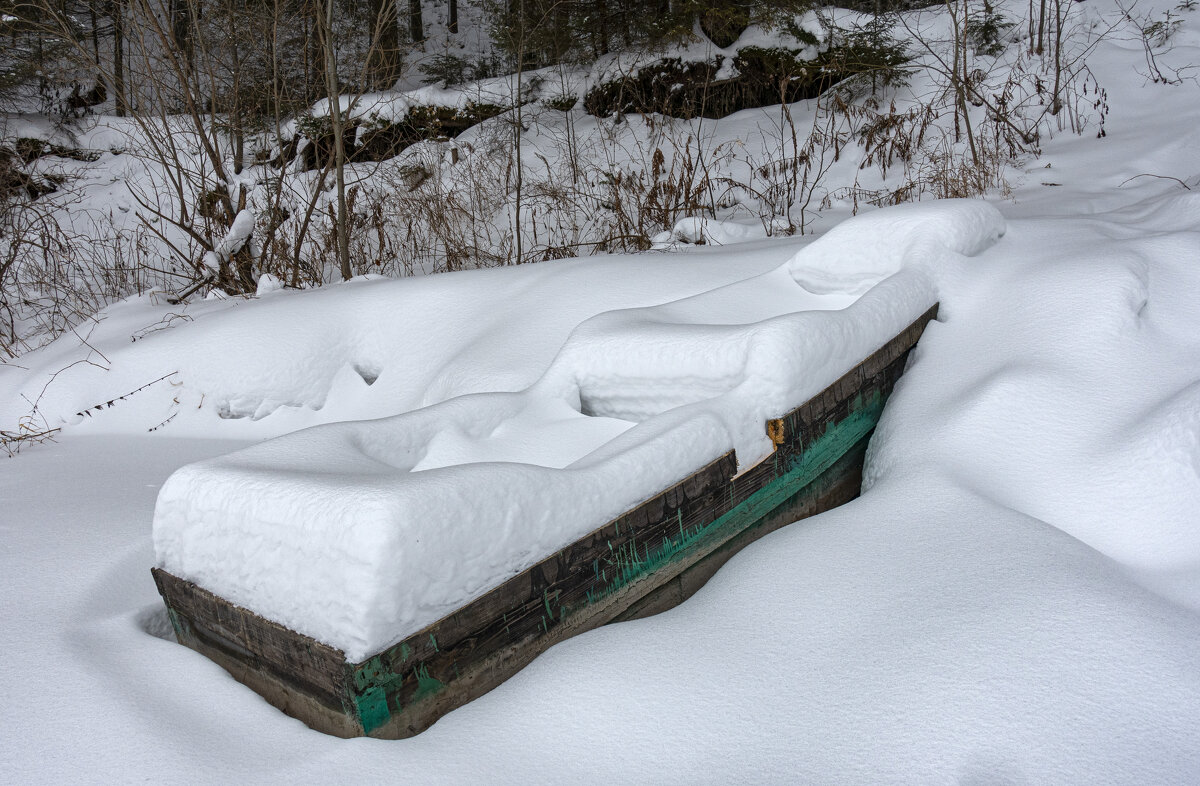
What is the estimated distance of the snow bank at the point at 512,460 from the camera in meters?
1.29

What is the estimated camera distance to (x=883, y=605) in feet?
4.97

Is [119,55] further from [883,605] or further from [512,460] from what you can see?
[883,605]

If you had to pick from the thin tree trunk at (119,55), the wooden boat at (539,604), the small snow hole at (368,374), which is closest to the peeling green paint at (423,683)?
the wooden boat at (539,604)

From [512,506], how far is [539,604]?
20 cm

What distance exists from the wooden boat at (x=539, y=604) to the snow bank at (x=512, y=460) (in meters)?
0.03

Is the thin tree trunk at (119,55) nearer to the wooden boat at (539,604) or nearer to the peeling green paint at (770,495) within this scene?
the wooden boat at (539,604)

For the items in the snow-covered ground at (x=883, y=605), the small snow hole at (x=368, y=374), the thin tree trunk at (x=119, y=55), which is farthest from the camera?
the thin tree trunk at (x=119, y=55)

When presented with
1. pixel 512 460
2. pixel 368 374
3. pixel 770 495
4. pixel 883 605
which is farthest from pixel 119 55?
pixel 883 605

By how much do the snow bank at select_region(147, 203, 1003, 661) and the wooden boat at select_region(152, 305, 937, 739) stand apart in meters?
0.03

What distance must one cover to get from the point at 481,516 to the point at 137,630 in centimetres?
89

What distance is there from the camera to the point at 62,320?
4934 millimetres

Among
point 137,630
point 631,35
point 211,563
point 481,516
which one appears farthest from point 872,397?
point 631,35

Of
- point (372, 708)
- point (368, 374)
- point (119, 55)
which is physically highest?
point (119, 55)

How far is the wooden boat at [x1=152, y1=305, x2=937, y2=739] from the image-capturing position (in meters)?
1.30
